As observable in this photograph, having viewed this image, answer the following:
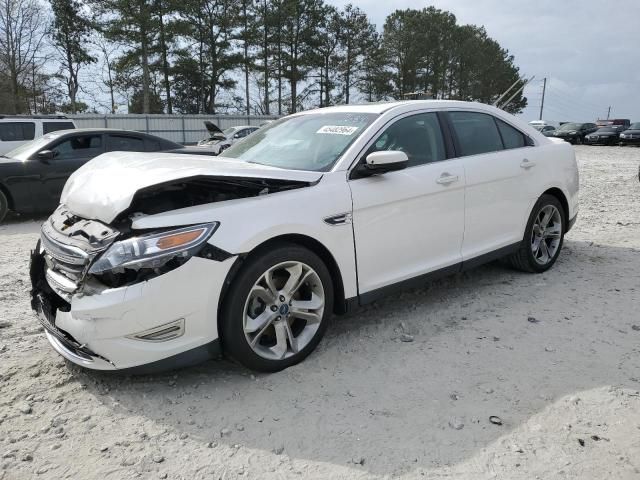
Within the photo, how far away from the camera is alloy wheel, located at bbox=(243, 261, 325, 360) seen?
3018 millimetres

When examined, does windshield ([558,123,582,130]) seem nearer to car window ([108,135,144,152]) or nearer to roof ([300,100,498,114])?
car window ([108,135,144,152])

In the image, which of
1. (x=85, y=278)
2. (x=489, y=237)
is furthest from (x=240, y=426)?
(x=489, y=237)

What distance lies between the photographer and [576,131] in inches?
1395

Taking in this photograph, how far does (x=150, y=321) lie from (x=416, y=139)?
2.37 m

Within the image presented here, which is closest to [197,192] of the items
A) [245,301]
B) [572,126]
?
[245,301]

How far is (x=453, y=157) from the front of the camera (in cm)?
409

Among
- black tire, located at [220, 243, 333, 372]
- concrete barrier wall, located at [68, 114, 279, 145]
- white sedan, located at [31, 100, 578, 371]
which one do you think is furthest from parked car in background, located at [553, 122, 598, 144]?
black tire, located at [220, 243, 333, 372]

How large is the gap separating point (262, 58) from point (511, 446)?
4337 centimetres

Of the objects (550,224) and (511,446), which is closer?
(511,446)

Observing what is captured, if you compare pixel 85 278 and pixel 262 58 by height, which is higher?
pixel 262 58

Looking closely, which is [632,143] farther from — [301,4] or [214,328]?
[214,328]

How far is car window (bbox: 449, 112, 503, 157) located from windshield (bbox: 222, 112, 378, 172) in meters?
0.86

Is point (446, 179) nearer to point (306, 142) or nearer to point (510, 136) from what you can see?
point (306, 142)

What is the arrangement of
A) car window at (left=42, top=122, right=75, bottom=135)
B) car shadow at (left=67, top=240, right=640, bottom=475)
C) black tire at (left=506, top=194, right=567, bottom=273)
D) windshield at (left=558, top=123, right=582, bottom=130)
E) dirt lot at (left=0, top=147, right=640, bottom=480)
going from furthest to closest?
1. windshield at (left=558, top=123, right=582, bottom=130)
2. car window at (left=42, top=122, right=75, bottom=135)
3. black tire at (left=506, top=194, right=567, bottom=273)
4. car shadow at (left=67, top=240, right=640, bottom=475)
5. dirt lot at (left=0, top=147, right=640, bottom=480)
